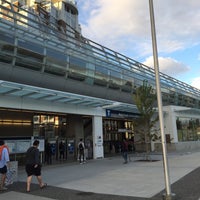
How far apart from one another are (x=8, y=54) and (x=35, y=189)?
31.6ft

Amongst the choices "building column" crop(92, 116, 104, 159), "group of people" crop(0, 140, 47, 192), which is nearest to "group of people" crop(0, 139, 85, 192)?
"group of people" crop(0, 140, 47, 192)

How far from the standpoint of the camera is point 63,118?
1078 inches

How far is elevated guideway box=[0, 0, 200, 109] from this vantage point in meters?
17.4

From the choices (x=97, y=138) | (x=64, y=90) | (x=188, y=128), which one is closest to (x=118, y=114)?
(x=97, y=138)

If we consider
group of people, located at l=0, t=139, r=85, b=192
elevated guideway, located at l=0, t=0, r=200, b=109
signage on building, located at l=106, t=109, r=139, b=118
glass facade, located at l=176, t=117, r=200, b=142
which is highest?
elevated guideway, located at l=0, t=0, r=200, b=109

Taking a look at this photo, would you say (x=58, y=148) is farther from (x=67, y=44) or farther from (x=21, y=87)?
(x=21, y=87)

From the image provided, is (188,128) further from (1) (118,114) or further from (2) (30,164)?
(2) (30,164)

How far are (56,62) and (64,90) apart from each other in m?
2.21

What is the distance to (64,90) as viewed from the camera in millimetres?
20953

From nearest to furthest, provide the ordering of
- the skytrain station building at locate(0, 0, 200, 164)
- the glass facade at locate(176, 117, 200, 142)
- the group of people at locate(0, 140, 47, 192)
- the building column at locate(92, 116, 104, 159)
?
1. the group of people at locate(0, 140, 47, 192)
2. the skytrain station building at locate(0, 0, 200, 164)
3. the building column at locate(92, 116, 104, 159)
4. the glass facade at locate(176, 117, 200, 142)

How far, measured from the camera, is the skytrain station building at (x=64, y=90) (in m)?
17.1

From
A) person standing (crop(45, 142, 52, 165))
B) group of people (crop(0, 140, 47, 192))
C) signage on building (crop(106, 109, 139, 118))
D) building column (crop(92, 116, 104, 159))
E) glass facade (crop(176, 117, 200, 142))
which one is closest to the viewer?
group of people (crop(0, 140, 47, 192))

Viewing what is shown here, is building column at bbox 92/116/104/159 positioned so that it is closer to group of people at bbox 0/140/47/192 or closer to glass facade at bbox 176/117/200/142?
group of people at bbox 0/140/47/192

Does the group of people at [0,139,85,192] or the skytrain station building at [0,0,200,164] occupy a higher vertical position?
the skytrain station building at [0,0,200,164]
